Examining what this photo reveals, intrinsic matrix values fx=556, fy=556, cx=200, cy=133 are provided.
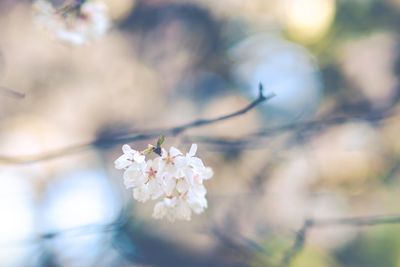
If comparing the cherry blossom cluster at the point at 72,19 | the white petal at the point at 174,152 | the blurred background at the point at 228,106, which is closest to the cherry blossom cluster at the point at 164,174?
the white petal at the point at 174,152

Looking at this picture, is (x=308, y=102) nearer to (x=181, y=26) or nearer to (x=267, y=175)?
(x=267, y=175)

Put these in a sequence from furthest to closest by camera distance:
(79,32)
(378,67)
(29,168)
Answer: (378,67) < (29,168) < (79,32)

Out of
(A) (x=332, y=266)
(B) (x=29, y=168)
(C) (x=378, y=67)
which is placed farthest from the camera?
(C) (x=378, y=67)

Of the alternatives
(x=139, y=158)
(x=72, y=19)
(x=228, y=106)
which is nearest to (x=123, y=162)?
(x=139, y=158)

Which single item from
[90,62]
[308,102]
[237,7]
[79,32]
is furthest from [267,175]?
[79,32]

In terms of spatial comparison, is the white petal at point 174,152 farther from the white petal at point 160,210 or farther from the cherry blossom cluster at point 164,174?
the white petal at point 160,210
